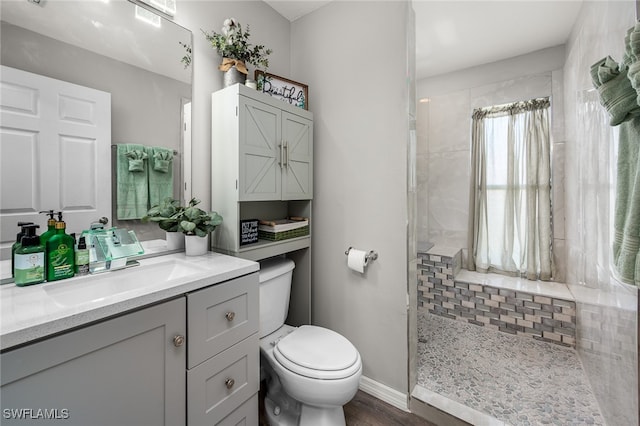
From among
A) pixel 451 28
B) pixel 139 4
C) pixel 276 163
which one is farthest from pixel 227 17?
pixel 451 28

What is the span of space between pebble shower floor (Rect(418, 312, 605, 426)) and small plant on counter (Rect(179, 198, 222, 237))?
1.54m

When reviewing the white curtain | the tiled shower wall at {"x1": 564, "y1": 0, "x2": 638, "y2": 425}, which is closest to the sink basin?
the tiled shower wall at {"x1": 564, "y1": 0, "x2": 638, "y2": 425}

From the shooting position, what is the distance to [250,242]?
5.08ft

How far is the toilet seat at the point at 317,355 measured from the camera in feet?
4.13

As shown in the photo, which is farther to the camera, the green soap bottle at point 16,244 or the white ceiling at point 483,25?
the white ceiling at point 483,25

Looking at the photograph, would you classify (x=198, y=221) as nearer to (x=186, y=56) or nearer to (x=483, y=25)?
(x=186, y=56)

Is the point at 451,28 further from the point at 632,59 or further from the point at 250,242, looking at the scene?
the point at 250,242

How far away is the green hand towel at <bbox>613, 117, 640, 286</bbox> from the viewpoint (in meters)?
0.72

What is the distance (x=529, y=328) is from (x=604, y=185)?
140cm

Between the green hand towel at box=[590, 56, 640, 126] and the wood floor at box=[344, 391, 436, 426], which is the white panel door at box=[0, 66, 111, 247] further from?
the green hand towel at box=[590, 56, 640, 126]

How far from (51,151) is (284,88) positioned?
4.06ft

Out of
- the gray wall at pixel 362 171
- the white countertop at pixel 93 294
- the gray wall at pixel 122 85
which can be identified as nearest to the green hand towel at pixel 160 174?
the gray wall at pixel 122 85

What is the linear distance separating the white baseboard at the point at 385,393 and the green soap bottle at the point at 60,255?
5.37 ft

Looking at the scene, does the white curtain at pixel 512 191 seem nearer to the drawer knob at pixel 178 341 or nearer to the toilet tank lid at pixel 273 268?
the toilet tank lid at pixel 273 268
